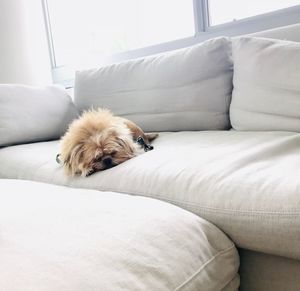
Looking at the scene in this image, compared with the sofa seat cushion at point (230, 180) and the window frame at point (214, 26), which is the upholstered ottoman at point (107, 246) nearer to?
the sofa seat cushion at point (230, 180)

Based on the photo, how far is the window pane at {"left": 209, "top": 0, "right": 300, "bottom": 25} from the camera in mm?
1983

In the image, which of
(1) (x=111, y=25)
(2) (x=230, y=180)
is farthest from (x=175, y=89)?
(1) (x=111, y=25)

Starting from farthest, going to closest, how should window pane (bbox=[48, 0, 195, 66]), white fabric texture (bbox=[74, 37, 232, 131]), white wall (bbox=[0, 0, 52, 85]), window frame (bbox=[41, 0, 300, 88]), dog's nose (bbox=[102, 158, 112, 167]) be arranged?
1. white wall (bbox=[0, 0, 52, 85])
2. window pane (bbox=[48, 0, 195, 66])
3. window frame (bbox=[41, 0, 300, 88])
4. white fabric texture (bbox=[74, 37, 232, 131])
5. dog's nose (bbox=[102, 158, 112, 167])

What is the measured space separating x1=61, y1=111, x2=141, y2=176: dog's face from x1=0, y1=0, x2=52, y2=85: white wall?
164 centimetres

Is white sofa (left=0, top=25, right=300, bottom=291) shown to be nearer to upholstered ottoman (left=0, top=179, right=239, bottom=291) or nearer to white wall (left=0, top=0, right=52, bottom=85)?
upholstered ottoman (left=0, top=179, right=239, bottom=291)

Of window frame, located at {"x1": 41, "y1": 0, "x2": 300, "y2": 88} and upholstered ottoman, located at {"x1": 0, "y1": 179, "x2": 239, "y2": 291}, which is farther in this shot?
window frame, located at {"x1": 41, "y1": 0, "x2": 300, "y2": 88}

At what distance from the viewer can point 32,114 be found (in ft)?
6.57

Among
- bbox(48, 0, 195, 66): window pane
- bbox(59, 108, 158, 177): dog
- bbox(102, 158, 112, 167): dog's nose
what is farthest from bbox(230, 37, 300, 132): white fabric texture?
bbox(48, 0, 195, 66): window pane

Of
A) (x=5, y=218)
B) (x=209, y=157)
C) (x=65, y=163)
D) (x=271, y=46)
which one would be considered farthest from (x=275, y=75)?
(x=5, y=218)

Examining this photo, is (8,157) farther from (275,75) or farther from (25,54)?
(25,54)

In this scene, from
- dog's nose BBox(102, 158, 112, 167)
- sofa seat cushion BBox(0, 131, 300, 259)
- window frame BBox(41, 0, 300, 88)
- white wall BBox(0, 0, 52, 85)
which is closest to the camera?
sofa seat cushion BBox(0, 131, 300, 259)

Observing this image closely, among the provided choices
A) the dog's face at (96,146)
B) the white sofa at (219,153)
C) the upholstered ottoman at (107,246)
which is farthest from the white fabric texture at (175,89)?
the upholstered ottoman at (107,246)

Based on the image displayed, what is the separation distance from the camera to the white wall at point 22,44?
9.22 feet

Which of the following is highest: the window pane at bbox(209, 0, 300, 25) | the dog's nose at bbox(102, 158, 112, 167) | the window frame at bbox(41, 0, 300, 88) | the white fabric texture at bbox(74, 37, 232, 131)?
the window pane at bbox(209, 0, 300, 25)
